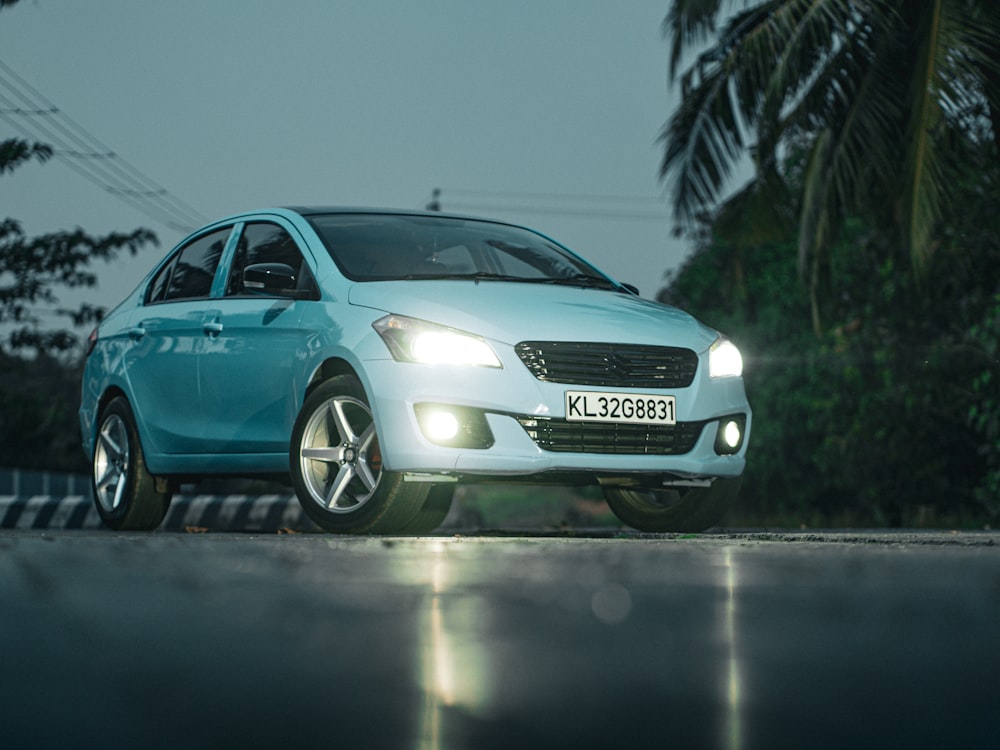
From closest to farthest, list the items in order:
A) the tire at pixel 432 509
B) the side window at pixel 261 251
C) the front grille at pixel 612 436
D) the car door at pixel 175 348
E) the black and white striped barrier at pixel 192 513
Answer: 1. the front grille at pixel 612 436
2. the tire at pixel 432 509
3. the side window at pixel 261 251
4. the car door at pixel 175 348
5. the black and white striped barrier at pixel 192 513

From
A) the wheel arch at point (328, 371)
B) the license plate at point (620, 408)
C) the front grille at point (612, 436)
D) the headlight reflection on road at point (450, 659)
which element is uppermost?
the headlight reflection on road at point (450, 659)

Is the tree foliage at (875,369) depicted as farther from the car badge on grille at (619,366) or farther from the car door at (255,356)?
the car badge on grille at (619,366)

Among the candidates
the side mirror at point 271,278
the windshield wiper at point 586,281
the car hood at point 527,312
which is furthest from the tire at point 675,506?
the side mirror at point 271,278

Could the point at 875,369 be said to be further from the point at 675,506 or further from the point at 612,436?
the point at 612,436

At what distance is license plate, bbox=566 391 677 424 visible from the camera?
7059 millimetres

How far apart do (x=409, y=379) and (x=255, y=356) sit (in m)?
1.32

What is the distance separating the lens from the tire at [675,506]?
7.90 m

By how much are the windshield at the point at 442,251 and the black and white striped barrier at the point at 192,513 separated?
5.56 m

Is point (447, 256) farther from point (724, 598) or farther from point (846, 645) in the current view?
point (846, 645)

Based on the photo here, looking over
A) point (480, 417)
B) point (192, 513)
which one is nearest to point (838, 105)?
point (192, 513)

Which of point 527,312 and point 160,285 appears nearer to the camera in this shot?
point 527,312

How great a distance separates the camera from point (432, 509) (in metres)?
7.19

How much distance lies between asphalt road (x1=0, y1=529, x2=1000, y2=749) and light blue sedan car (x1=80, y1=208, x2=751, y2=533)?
2.18 meters

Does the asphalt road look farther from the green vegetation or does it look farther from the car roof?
the green vegetation
